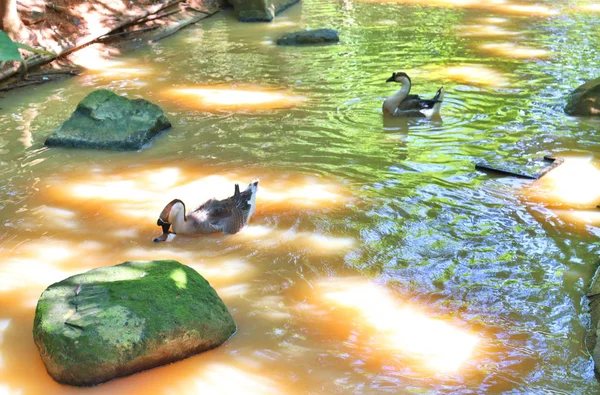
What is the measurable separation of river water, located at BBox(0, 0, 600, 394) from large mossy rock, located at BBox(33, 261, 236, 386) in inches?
4.5

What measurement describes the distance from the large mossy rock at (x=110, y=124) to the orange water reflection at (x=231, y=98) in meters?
1.14

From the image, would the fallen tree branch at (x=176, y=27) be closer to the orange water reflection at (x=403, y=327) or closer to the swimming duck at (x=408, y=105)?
the swimming duck at (x=408, y=105)

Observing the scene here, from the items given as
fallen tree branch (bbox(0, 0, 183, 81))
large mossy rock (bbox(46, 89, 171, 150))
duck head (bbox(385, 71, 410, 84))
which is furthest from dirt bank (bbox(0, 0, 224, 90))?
duck head (bbox(385, 71, 410, 84))

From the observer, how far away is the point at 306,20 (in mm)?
16828

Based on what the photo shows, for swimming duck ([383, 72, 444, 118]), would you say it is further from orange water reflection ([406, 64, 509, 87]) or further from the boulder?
orange water reflection ([406, 64, 509, 87])

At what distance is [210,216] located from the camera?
6.20m

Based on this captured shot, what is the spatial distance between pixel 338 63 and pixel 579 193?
6270mm

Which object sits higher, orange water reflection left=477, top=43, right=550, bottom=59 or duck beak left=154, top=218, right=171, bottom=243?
duck beak left=154, top=218, right=171, bottom=243

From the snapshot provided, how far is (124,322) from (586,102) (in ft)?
23.5

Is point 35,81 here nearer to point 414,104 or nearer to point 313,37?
point 313,37

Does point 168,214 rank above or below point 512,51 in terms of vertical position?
above

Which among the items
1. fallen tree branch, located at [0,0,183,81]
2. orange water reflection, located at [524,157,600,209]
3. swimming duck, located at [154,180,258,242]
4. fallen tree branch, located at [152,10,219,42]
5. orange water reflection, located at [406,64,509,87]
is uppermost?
fallen tree branch, located at [0,0,183,81]

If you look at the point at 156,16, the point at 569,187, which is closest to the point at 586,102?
the point at 569,187

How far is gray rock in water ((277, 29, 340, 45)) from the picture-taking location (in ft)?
45.4
